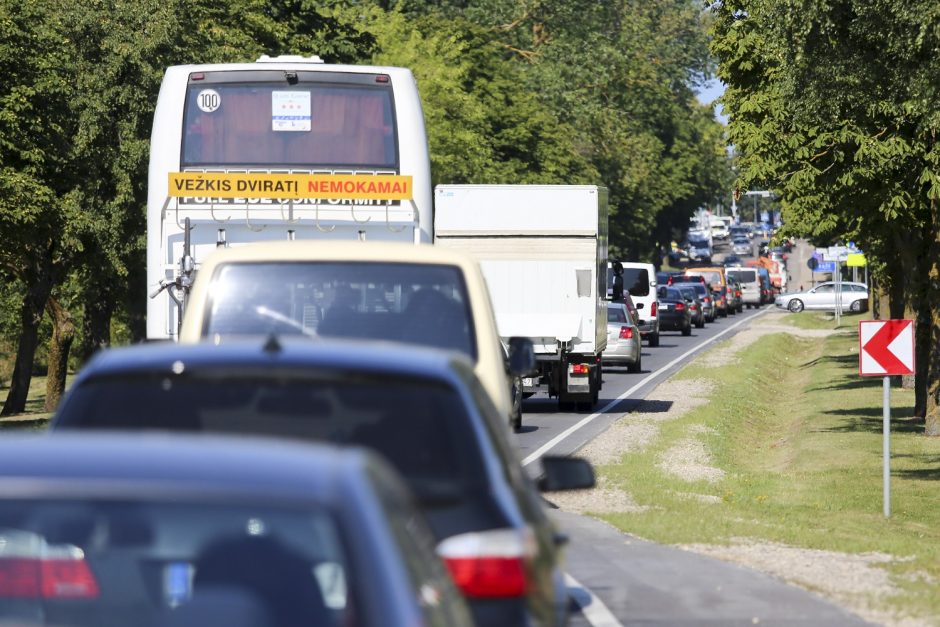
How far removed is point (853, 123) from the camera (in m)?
24.9

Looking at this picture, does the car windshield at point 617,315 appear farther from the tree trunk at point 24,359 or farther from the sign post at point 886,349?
the sign post at point 886,349

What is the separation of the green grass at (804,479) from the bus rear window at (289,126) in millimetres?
4222

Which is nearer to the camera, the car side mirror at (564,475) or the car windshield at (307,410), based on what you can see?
the car windshield at (307,410)

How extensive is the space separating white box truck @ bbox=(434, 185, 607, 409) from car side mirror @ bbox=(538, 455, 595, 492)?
20850 mm

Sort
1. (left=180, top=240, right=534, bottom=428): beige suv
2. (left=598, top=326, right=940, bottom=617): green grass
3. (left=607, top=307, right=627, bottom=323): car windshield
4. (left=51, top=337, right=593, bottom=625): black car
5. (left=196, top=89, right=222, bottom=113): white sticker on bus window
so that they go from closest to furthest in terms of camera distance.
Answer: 1. (left=51, top=337, right=593, bottom=625): black car
2. (left=180, top=240, right=534, bottom=428): beige suv
3. (left=598, top=326, right=940, bottom=617): green grass
4. (left=196, top=89, right=222, bottom=113): white sticker on bus window
5. (left=607, top=307, right=627, bottom=323): car windshield

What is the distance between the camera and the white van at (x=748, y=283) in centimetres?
10694

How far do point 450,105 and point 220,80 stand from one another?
41760 mm

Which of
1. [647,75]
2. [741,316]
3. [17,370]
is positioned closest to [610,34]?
[647,75]

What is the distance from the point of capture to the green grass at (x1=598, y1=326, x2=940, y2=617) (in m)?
14.1

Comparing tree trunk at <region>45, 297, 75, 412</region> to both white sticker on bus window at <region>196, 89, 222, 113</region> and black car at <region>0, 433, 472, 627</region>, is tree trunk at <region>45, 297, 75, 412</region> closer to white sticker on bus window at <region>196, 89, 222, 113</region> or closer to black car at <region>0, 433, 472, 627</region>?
white sticker on bus window at <region>196, 89, 222, 113</region>

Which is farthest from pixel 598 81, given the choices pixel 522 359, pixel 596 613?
pixel 522 359

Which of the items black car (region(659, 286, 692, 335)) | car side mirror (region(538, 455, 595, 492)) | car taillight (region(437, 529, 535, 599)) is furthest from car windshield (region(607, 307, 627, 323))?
car taillight (region(437, 529, 535, 599))

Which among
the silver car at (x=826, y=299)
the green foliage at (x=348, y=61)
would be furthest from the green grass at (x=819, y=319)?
the green foliage at (x=348, y=61)

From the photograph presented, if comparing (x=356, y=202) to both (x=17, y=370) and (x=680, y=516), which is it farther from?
(x=17, y=370)
